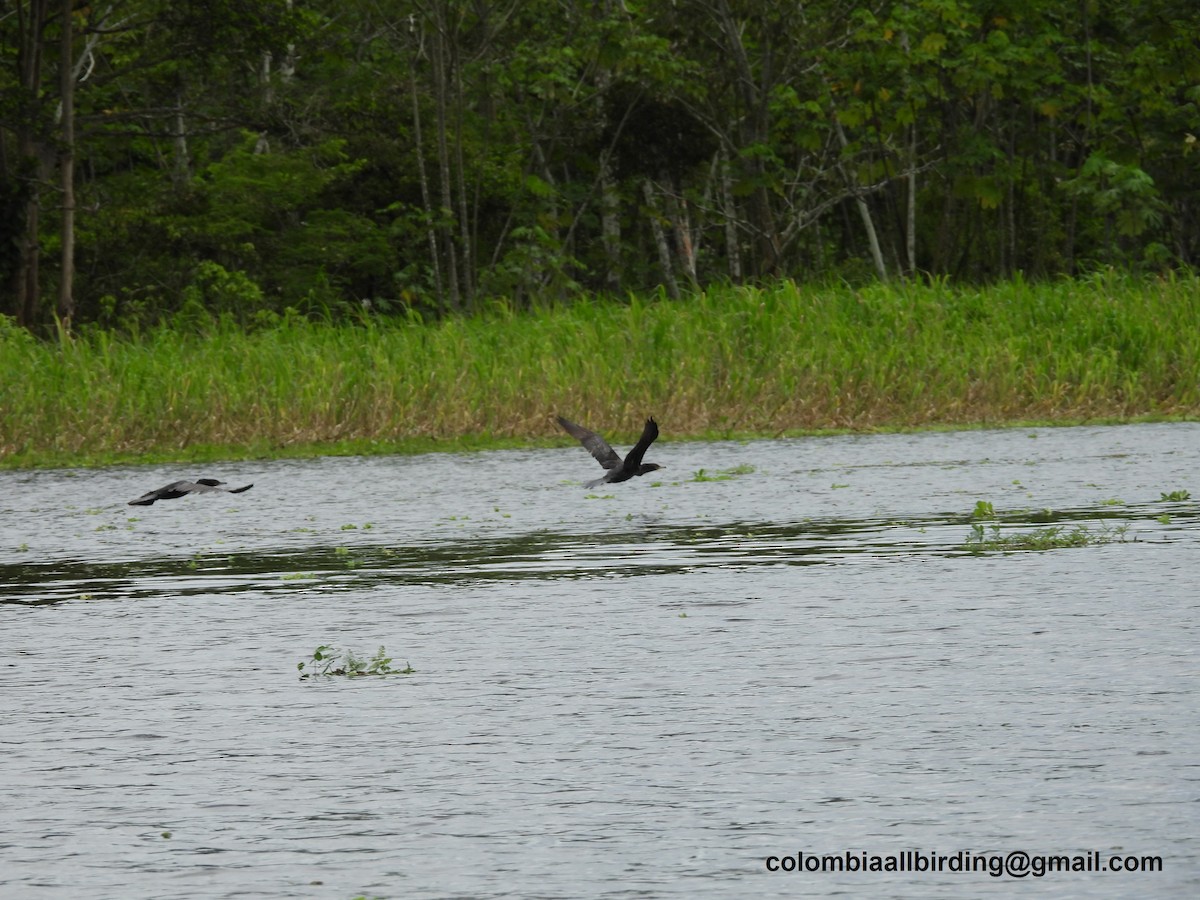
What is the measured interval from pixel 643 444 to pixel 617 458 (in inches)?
36.2

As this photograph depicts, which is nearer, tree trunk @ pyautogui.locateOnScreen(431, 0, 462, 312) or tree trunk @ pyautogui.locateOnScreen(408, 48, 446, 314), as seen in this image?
tree trunk @ pyautogui.locateOnScreen(431, 0, 462, 312)

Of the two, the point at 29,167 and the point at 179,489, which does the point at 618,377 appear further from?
the point at 29,167

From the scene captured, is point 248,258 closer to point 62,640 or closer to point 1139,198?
point 1139,198

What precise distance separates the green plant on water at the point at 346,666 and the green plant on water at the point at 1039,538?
3455mm

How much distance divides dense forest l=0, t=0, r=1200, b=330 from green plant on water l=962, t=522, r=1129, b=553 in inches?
739

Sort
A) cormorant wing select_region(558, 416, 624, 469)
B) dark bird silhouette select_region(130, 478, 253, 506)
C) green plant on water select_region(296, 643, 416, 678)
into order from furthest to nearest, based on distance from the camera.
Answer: cormorant wing select_region(558, 416, 624, 469), dark bird silhouette select_region(130, 478, 253, 506), green plant on water select_region(296, 643, 416, 678)

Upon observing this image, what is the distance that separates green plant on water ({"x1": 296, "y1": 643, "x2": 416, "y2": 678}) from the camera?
6250 mm

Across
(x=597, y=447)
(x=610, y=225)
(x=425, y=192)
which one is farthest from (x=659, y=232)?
(x=597, y=447)

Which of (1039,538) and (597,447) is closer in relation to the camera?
(1039,538)

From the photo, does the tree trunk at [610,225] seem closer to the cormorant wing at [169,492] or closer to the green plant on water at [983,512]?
the cormorant wing at [169,492]

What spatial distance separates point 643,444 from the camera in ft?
37.2

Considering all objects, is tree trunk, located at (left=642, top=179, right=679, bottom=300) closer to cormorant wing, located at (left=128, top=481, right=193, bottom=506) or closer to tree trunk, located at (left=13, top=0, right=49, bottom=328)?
tree trunk, located at (left=13, top=0, right=49, bottom=328)

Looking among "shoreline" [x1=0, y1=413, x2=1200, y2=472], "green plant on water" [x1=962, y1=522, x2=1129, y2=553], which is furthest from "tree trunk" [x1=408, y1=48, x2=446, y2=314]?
"green plant on water" [x1=962, y1=522, x2=1129, y2=553]

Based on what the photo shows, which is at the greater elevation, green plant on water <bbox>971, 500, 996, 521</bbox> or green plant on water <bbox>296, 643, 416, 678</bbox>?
green plant on water <bbox>971, 500, 996, 521</bbox>
